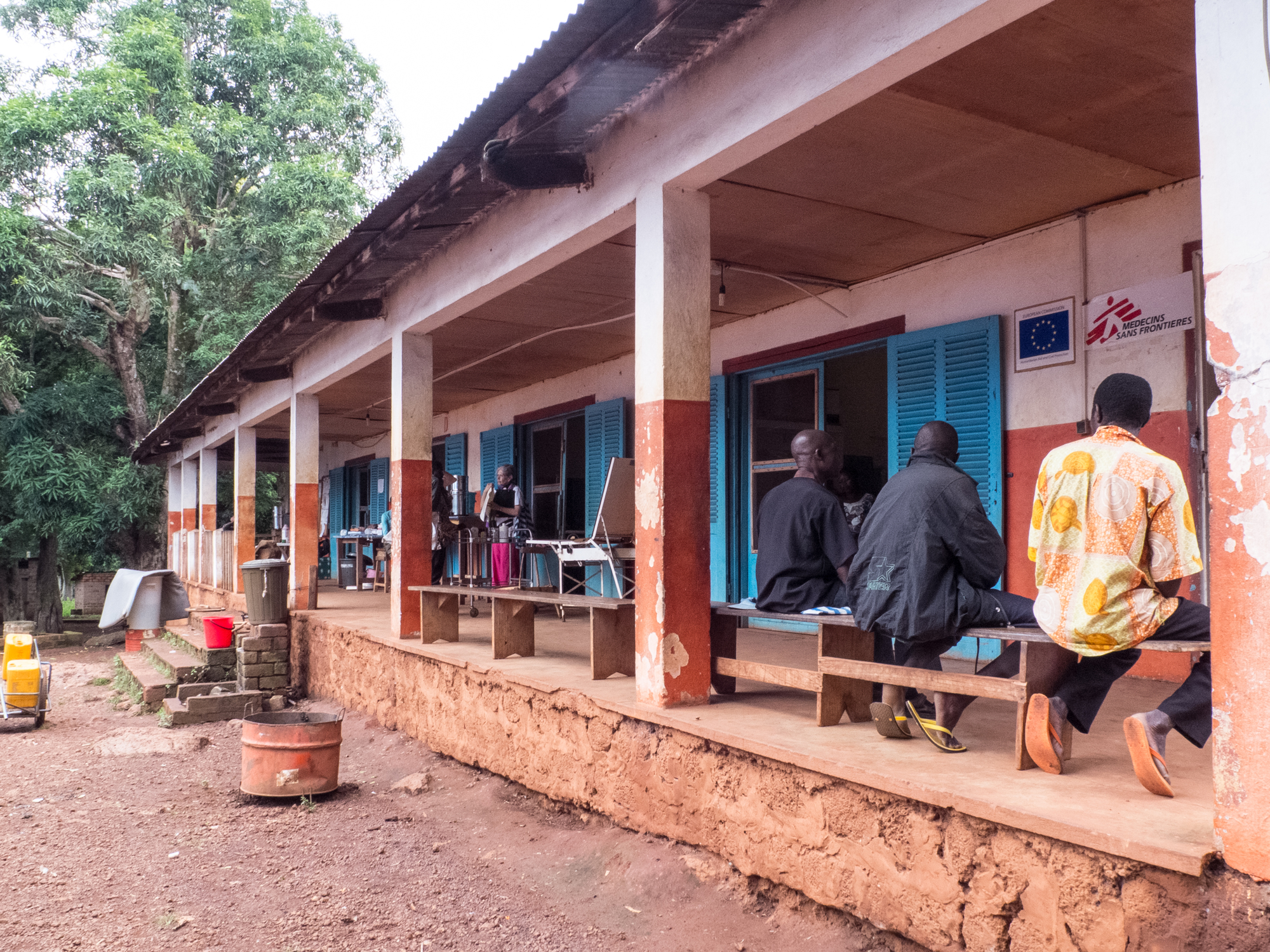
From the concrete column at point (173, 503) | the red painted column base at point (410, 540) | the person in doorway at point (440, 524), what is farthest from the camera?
the concrete column at point (173, 503)

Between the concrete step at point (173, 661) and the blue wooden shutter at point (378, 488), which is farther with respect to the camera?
the blue wooden shutter at point (378, 488)

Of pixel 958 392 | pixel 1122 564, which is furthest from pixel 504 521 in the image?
pixel 1122 564

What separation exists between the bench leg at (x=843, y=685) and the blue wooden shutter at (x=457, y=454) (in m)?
9.76

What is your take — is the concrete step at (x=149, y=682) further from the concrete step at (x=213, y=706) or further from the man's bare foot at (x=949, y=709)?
the man's bare foot at (x=949, y=709)

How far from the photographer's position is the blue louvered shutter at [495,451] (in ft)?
40.0

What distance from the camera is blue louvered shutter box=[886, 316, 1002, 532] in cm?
620

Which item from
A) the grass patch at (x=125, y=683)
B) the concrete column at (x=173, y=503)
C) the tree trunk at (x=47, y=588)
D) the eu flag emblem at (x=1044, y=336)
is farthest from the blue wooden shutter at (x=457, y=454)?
the tree trunk at (x=47, y=588)

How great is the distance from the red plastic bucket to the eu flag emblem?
25.6 ft

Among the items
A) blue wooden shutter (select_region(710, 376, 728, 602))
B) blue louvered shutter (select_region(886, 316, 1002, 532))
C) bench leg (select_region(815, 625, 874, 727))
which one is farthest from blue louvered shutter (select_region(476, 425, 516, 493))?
bench leg (select_region(815, 625, 874, 727))

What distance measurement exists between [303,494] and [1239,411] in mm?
9506

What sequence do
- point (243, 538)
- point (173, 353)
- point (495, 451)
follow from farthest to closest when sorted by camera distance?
point (173, 353), point (243, 538), point (495, 451)

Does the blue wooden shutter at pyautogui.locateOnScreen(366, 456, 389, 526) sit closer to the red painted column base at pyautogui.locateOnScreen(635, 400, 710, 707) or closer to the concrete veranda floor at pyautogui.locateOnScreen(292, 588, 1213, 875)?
the concrete veranda floor at pyautogui.locateOnScreen(292, 588, 1213, 875)

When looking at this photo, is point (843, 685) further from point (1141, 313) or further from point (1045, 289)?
point (1045, 289)

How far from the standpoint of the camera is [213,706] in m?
9.05
